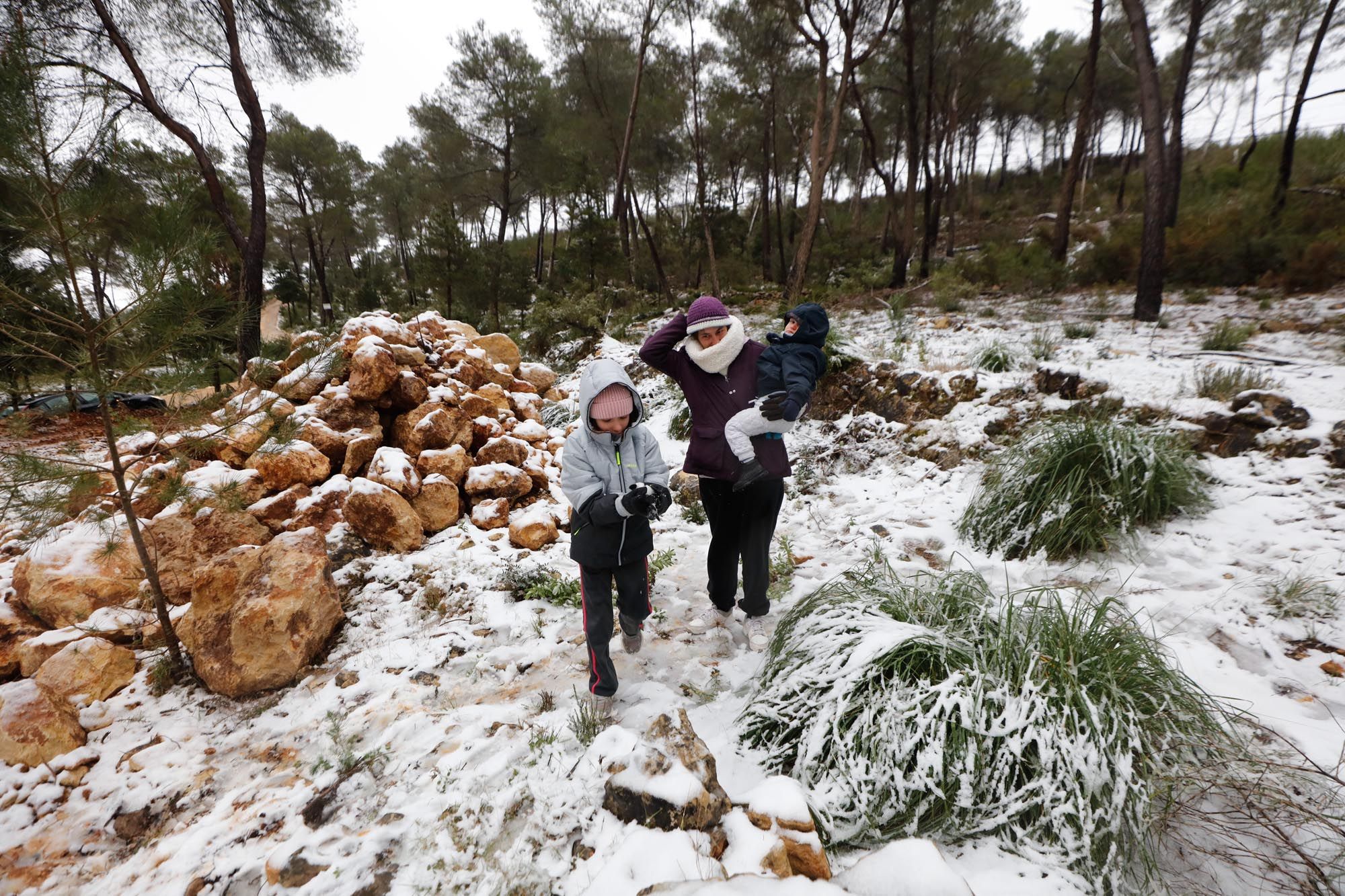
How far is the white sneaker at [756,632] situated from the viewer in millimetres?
2713

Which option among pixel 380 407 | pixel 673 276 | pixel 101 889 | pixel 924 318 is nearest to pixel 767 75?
pixel 673 276

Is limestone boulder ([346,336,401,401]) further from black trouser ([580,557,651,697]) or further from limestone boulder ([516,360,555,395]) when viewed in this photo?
black trouser ([580,557,651,697])

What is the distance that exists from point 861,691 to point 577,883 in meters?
1.19

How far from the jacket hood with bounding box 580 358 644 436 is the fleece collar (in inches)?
14.4

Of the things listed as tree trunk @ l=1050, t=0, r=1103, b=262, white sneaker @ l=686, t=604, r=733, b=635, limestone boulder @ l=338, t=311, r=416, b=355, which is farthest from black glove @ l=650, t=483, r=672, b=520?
tree trunk @ l=1050, t=0, r=1103, b=262

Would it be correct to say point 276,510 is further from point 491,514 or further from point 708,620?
point 708,620

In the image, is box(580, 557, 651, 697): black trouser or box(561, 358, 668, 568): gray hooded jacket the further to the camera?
box(580, 557, 651, 697): black trouser

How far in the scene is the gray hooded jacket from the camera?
2193mm

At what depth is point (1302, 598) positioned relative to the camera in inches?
86.3

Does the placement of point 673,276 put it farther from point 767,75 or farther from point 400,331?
point 400,331

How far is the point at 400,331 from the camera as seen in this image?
5332mm

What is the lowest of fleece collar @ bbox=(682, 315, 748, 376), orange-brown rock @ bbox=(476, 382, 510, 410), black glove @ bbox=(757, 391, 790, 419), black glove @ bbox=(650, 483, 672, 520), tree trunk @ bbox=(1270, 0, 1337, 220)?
black glove @ bbox=(650, 483, 672, 520)

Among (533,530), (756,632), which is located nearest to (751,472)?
(756,632)

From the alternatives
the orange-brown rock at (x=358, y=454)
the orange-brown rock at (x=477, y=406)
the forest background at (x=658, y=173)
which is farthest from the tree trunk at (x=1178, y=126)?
the orange-brown rock at (x=358, y=454)
